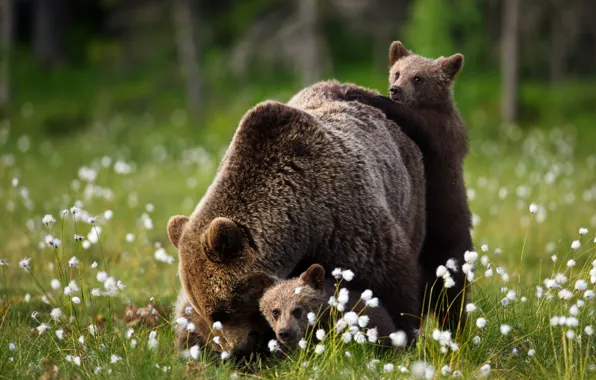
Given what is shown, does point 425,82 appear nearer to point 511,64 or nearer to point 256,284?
point 256,284

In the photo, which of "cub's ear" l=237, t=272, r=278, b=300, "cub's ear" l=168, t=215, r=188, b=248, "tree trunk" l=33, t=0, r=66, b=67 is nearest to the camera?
"cub's ear" l=237, t=272, r=278, b=300

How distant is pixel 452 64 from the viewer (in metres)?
6.80

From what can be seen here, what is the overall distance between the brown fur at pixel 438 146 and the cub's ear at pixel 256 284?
6.47 ft

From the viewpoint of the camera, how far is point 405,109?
666 centimetres

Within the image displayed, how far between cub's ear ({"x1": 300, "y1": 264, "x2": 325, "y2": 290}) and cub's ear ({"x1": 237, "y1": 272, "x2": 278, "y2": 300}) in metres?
0.21

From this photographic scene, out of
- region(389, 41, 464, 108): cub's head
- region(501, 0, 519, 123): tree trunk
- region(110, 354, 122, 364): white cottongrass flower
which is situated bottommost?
region(501, 0, 519, 123): tree trunk

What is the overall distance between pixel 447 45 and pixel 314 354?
22.4m

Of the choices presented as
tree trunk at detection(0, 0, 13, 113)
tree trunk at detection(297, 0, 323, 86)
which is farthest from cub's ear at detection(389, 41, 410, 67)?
tree trunk at detection(0, 0, 13, 113)

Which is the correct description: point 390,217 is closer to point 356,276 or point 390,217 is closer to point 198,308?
point 356,276

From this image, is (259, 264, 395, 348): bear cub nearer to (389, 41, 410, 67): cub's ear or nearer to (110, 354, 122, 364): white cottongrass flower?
(110, 354, 122, 364): white cottongrass flower

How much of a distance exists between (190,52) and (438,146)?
77.7 ft

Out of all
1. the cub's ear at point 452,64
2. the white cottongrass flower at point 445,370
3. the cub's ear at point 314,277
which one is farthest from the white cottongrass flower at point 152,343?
the cub's ear at point 452,64

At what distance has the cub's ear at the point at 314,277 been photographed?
204 inches

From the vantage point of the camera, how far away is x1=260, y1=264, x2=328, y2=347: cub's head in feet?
16.8
